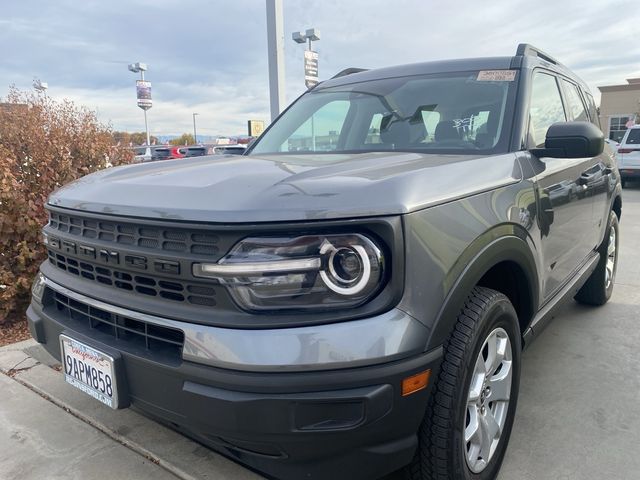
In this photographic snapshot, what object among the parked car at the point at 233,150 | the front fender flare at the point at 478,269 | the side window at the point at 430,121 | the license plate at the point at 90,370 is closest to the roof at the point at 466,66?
the side window at the point at 430,121

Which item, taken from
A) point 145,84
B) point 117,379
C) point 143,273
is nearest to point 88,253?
point 143,273

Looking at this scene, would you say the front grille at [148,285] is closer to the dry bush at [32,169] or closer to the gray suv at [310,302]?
the gray suv at [310,302]

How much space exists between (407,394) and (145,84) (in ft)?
122

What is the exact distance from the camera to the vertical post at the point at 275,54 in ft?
25.9

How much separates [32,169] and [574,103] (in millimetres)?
4341

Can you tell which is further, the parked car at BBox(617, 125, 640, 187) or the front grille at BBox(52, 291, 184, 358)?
the parked car at BBox(617, 125, 640, 187)

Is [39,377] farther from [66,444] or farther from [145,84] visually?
[145,84]

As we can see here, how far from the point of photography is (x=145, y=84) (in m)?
34.9

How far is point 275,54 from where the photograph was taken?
8.11 m

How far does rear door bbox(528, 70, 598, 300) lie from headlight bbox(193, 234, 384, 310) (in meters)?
1.27

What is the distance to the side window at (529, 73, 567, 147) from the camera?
2.75 meters

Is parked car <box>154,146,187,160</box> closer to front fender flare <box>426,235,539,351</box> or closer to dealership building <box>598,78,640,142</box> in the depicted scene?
front fender flare <box>426,235,539,351</box>

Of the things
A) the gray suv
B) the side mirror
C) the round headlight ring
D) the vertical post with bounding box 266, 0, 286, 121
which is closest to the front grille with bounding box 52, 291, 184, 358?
the gray suv

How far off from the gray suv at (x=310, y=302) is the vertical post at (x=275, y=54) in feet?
20.3
